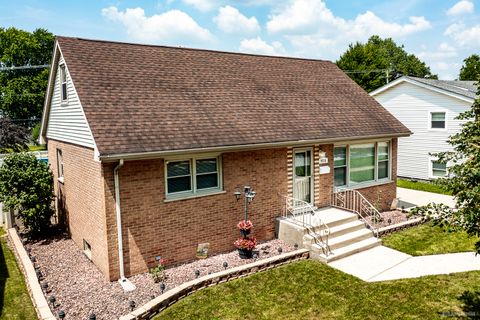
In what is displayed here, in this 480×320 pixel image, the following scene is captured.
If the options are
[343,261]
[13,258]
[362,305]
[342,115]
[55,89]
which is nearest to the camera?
[362,305]

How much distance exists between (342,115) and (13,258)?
12305 millimetres

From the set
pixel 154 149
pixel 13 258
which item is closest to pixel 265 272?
pixel 154 149

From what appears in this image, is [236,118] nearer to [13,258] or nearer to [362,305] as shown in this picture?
[362,305]

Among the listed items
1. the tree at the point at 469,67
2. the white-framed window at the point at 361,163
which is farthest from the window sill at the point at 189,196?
the tree at the point at 469,67

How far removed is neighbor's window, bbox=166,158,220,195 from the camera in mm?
10094

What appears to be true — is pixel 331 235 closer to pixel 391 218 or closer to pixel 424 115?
pixel 391 218

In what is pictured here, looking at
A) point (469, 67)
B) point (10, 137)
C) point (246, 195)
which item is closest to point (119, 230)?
point (246, 195)

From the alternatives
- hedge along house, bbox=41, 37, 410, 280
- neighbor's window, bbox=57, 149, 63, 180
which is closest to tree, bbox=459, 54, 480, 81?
hedge along house, bbox=41, 37, 410, 280

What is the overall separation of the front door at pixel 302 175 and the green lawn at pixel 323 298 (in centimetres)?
350

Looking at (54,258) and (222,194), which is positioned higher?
(222,194)

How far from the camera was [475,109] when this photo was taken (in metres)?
5.97

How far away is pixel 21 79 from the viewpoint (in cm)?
5597

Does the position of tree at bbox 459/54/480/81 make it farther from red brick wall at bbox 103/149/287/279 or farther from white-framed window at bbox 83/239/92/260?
white-framed window at bbox 83/239/92/260

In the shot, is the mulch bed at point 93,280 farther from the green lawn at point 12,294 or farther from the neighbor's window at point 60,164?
the neighbor's window at point 60,164
